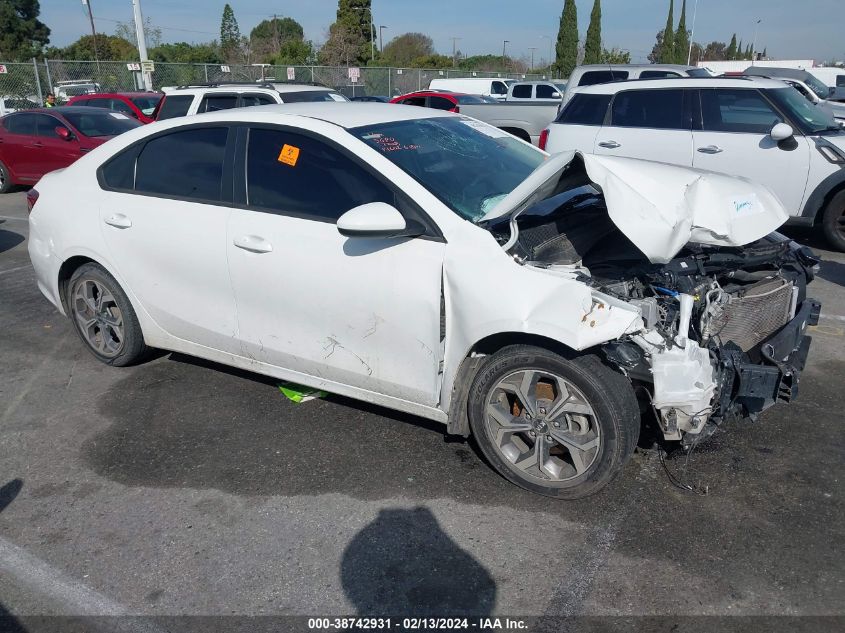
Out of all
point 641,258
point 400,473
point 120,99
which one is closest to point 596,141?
point 641,258

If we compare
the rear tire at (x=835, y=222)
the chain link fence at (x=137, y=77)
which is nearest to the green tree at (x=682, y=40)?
the chain link fence at (x=137, y=77)

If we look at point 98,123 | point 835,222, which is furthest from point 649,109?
point 98,123

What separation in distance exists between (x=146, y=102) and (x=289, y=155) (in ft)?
Result: 55.1

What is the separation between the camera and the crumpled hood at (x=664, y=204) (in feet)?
10.5

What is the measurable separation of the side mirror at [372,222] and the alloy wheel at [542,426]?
882mm

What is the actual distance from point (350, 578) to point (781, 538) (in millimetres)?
1880

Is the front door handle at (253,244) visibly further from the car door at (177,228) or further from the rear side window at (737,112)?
the rear side window at (737,112)

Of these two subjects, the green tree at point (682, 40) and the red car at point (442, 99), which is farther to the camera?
the green tree at point (682, 40)

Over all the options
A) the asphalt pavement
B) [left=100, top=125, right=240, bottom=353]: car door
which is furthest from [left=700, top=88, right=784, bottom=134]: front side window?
[left=100, top=125, right=240, bottom=353]: car door

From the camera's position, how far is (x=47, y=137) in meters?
12.9

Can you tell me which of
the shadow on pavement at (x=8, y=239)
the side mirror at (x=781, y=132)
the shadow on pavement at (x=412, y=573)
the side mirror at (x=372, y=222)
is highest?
the side mirror at (x=372, y=222)

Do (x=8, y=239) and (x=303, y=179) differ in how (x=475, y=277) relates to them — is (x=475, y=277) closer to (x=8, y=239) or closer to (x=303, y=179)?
(x=303, y=179)

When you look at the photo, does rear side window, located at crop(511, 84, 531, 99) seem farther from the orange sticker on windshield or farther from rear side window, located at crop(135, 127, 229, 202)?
the orange sticker on windshield

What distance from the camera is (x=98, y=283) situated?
190 inches
